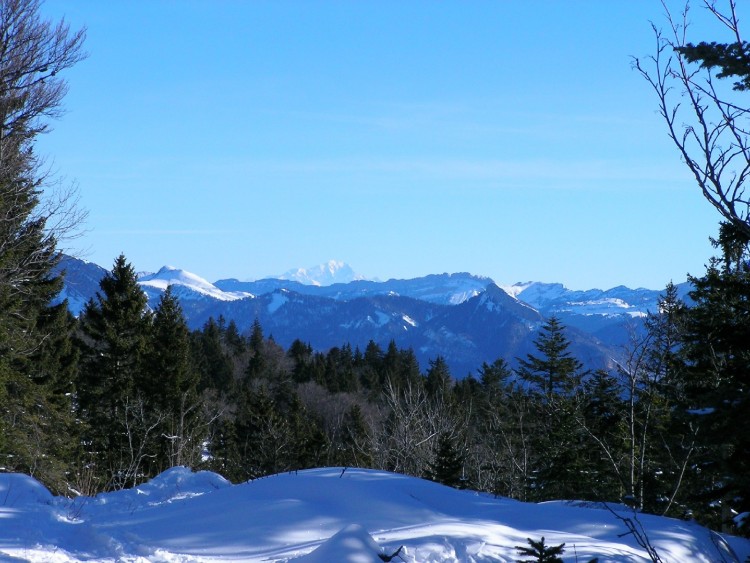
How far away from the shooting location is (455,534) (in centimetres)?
762

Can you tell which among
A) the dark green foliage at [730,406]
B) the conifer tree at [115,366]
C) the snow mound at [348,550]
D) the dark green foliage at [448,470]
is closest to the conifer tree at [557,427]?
the dark green foliage at [448,470]

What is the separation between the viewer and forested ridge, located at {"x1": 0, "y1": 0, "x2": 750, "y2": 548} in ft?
39.3

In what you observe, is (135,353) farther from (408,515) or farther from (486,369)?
(486,369)

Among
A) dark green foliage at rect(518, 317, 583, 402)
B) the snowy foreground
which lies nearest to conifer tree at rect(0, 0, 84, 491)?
the snowy foreground

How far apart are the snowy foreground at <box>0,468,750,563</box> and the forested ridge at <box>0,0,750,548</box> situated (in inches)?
64.8

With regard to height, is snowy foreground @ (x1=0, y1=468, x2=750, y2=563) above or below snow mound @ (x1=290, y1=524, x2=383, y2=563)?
below

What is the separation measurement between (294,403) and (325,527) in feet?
110

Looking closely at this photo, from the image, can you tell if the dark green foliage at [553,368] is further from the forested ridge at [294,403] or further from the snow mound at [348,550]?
the snow mound at [348,550]

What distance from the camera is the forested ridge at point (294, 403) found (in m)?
12.0

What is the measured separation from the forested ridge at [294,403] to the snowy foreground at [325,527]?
1.65 meters

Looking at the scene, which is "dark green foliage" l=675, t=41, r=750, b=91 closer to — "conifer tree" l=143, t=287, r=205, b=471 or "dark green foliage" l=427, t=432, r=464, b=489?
"dark green foliage" l=427, t=432, r=464, b=489

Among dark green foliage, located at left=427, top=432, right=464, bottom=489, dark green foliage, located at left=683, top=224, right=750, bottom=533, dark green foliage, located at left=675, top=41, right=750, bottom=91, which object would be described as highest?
dark green foliage, located at left=675, top=41, right=750, bottom=91

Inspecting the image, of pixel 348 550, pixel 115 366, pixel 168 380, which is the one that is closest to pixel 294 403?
pixel 168 380

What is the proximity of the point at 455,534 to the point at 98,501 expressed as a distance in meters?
6.82
